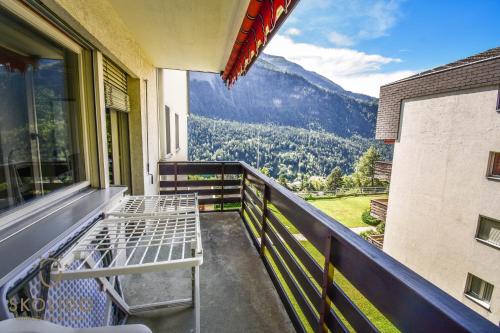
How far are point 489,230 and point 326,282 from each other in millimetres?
7055

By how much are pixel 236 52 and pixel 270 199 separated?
172 cm

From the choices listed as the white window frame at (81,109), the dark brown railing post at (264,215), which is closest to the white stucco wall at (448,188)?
the dark brown railing post at (264,215)

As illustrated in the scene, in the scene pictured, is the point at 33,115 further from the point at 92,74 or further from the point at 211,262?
the point at 211,262

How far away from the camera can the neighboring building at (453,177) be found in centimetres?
547

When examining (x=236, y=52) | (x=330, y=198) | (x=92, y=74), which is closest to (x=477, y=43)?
(x=330, y=198)

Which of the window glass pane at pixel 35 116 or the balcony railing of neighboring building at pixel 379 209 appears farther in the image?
the balcony railing of neighboring building at pixel 379 209

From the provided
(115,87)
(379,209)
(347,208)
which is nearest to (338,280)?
(115,87)

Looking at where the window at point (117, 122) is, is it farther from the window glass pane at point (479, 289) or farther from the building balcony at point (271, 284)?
the window glass pane at point (479, 289)

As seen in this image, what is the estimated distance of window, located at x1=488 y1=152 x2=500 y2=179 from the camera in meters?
5.36

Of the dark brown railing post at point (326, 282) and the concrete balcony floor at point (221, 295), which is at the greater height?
the dark brown railing post at point (326, 282)

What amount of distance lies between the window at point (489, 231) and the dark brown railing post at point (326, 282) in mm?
6858

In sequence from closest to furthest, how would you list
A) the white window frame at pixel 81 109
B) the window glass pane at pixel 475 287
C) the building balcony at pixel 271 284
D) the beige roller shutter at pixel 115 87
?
the building balcony at pixel 271 284 → the white window frame at pixel 81 109 → the beige roller shutter at pixel 115 87 → the window glass pane at pixel 475 287

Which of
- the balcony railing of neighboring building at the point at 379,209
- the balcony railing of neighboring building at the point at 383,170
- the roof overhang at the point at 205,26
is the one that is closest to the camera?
the roof overhang at the point at 205,26

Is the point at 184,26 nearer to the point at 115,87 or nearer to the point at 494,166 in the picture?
the point at 115,87
